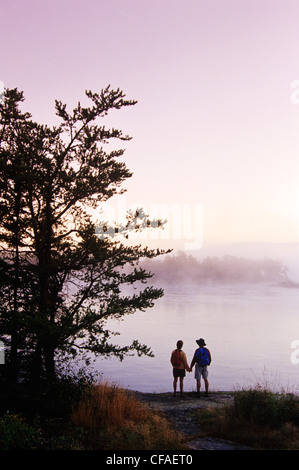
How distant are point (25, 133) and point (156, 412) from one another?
1066 centimetres

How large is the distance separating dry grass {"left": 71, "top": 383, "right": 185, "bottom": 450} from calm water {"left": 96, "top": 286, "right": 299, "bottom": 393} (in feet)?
16.1

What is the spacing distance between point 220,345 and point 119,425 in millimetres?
53571

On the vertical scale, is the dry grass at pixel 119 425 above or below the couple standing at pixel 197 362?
below

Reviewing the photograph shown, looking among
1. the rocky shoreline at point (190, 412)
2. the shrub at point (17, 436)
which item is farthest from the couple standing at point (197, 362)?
the shrub at point (17, 436)

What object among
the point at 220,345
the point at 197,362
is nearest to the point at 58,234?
the point at 197,362

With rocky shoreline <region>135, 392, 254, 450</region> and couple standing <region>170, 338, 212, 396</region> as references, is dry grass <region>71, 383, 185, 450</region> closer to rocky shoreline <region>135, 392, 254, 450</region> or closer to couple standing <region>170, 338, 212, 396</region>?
rocky shoreline <region>135, 392, 254, 450</region>

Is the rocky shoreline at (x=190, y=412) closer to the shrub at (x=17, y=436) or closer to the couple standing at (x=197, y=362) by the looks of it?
the couple standing at (x=197, y=362)

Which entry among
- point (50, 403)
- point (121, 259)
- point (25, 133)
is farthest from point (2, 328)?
point (25, 133)

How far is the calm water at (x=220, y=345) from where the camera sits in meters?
36.8

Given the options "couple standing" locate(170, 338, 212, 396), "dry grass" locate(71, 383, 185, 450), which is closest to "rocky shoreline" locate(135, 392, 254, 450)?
"dry grass" locate(71, 383, 185, 450)

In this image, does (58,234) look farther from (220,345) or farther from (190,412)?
(220,345)

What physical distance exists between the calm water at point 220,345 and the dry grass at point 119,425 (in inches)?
193
